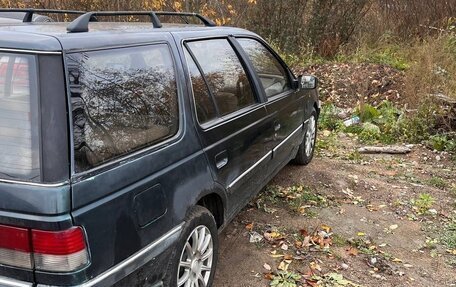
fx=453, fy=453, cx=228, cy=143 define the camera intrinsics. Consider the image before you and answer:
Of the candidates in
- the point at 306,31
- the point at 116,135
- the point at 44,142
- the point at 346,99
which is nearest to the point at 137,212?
the point at 116,135

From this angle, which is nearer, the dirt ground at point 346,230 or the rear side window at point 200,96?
the rear side window at point 200,96

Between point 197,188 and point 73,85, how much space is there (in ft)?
3.42

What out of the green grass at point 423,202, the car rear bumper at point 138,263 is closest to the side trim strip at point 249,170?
the car rear bumper at point 138,263

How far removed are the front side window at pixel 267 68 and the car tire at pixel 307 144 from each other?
92 cm

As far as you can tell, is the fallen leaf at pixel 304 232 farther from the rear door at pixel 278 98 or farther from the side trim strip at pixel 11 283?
the side trim strip at pixel 11 283

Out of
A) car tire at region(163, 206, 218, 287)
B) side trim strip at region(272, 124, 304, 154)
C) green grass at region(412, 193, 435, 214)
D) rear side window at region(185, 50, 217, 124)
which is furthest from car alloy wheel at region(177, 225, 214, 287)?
green grass at region(412, 193, 435, 214)

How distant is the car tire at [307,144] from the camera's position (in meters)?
5.49

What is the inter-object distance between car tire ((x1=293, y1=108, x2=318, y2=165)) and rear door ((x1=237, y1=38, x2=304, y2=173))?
1.33ft

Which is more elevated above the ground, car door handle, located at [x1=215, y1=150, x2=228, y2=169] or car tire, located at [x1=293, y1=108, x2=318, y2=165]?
car door handle, located at [x1=215, y1=150, x2=228, y2=169]

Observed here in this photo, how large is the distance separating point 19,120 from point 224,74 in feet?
6.07

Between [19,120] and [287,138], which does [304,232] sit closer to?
[287,138]

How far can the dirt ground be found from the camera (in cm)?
351

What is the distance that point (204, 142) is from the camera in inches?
113

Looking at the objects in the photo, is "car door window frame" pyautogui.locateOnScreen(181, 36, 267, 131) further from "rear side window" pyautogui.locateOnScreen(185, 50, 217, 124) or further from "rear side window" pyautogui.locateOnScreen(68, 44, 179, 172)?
"rear side window" pyautogui.locateOnScreen(68, 44, 179, 172)
